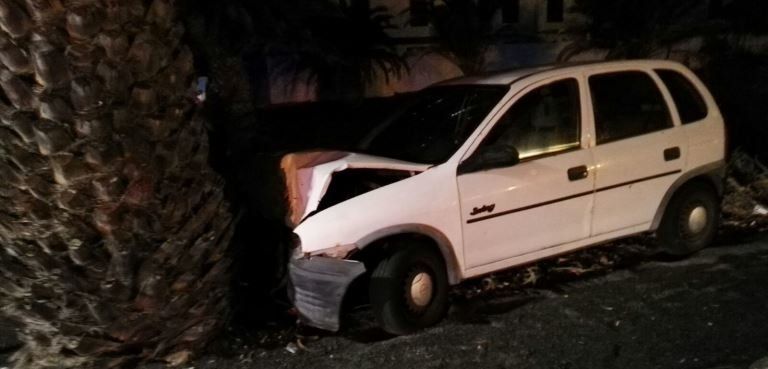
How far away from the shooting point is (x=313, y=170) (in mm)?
4492

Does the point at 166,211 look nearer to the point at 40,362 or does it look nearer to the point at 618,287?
the point at 40,362

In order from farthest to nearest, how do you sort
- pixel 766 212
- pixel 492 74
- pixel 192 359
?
1. pixel 766 212
2. pixel 492 74
3. pixel 192 359

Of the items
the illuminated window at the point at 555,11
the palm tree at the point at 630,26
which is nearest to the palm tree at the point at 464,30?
the palm tree at the point at 630,26

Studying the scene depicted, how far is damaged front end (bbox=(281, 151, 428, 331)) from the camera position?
432 centimetres

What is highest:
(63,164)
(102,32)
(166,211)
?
(102,32)

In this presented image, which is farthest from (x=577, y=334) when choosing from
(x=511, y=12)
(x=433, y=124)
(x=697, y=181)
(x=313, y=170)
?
(x=511, y=12)

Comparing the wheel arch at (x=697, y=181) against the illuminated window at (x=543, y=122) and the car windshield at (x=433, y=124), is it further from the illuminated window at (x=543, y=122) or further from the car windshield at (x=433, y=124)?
the car windshield at (x=433, y=124)

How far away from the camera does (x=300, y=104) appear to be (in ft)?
30.7

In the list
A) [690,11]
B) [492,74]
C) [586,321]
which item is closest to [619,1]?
[690,11]

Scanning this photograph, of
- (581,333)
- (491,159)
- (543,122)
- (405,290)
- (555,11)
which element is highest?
(555,11)

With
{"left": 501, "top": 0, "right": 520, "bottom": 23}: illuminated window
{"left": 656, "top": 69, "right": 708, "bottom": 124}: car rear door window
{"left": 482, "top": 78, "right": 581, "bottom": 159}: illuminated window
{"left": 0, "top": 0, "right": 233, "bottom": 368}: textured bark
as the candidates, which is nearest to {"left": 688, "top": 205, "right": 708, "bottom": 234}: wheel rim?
{"left": 656, "top": 69, "right": 708, "bottom": 124}: car rear door window

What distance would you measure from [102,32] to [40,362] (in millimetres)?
2044

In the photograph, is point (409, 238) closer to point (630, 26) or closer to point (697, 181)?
point (697, 181)

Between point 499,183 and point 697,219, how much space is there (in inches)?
88.6
